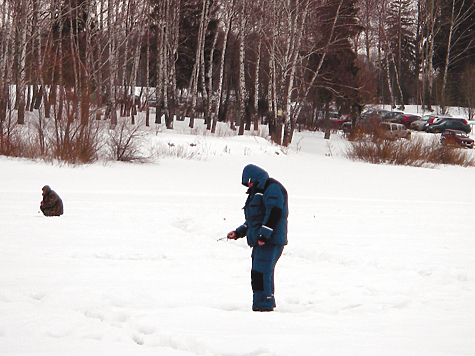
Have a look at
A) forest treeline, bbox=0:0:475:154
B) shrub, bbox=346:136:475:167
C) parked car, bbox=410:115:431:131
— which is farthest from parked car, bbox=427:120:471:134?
shrub, bbox=346:136:475:167

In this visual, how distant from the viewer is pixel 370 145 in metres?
31.8

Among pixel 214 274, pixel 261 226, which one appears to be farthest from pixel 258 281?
pixel 214 274

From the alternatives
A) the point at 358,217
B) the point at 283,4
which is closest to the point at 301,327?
the point at 358,217

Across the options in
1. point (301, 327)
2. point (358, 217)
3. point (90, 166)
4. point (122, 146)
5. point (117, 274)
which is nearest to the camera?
point (301, 327)

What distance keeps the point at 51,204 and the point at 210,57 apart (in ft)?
89.1

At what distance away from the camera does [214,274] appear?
28.1ft

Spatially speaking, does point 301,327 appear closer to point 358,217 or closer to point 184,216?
point 184,216

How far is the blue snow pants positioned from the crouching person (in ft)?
23.5

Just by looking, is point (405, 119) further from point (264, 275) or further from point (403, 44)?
point (264, 275)

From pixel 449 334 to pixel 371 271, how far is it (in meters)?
3.59

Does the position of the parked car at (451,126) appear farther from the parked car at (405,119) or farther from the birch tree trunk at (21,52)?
the birch tree trunk at (21,52)

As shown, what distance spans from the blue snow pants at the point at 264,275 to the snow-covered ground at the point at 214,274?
17 cm

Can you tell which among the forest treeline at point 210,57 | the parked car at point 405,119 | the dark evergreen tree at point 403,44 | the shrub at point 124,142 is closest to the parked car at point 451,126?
the parked car at point 405,119

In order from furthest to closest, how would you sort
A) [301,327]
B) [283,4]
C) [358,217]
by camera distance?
[283,4]
[358,217]
[301,327]
